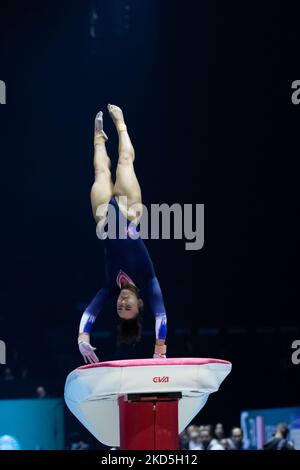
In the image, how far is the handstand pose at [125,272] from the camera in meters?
5.27

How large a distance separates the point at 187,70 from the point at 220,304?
8.61 feet

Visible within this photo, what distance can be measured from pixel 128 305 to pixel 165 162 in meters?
4.36

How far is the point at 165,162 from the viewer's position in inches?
370

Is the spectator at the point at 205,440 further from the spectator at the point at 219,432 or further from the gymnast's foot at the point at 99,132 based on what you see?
the gymnast's foot at the point at 99,132

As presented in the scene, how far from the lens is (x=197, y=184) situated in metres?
9.42

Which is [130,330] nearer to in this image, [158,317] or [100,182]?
[158,317]

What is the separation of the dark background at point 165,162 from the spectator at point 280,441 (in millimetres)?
714

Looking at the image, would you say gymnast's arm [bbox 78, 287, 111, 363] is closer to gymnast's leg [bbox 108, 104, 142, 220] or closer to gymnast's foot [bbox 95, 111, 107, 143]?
gymnast's leg [bbox 108, 104, 142, 220]

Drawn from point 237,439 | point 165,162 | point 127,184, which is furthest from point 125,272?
point 165,162

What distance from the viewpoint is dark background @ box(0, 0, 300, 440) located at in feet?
30.0

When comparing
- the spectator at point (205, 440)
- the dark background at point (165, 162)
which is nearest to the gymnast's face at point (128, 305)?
the spectator at point (205, 440)

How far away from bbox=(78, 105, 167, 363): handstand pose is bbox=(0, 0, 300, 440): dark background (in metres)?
3.22

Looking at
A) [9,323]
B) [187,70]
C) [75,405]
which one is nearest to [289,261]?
[187,70]
